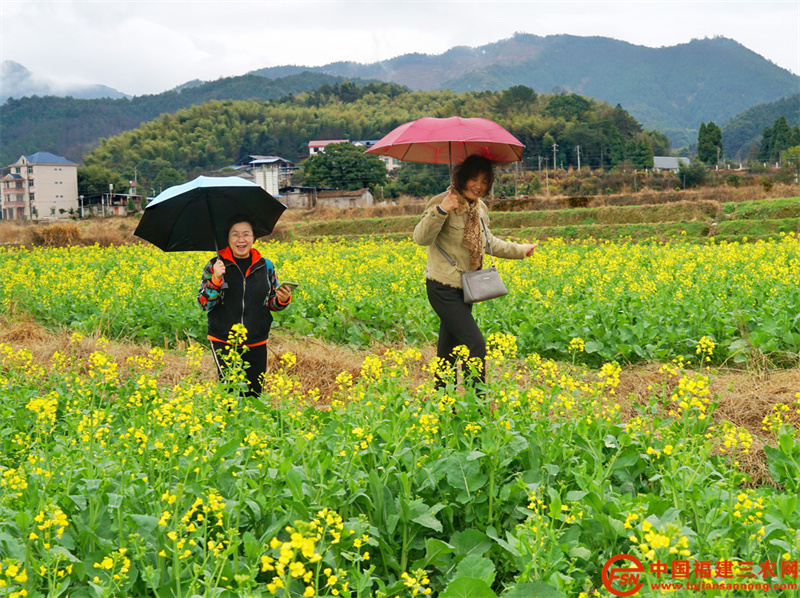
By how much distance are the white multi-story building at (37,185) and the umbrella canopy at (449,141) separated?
301 feet

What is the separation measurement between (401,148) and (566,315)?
351cm

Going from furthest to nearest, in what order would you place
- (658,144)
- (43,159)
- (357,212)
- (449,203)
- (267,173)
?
(658,144), (43,159), (267,173), (357,212), (449,203)

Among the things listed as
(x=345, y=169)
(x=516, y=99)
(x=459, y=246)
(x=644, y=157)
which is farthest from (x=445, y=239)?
(x=516, y=99)

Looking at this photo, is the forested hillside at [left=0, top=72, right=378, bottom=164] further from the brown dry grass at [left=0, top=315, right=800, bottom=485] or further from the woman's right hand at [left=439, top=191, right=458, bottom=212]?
the woman's right hand at [left=439, top=191, right=458, bottom=212]

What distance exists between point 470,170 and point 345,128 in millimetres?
122100

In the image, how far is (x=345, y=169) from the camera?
7069 cm

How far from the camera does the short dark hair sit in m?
5.34

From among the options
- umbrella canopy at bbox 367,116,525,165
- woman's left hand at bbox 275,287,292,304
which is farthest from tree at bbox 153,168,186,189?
woman's left hand at bbox 275,287,292,304

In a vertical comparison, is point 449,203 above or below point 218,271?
above

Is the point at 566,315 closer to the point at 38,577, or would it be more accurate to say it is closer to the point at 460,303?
the point at 460,303

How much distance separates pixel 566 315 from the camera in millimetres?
8336

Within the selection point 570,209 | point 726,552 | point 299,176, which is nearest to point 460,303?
point 726,552

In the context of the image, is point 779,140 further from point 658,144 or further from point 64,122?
point 64,122

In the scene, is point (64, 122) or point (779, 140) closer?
point (779, 140)
